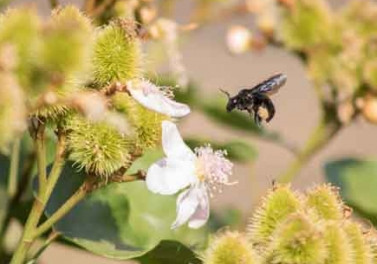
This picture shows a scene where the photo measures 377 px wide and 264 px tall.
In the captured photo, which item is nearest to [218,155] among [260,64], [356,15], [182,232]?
[182,232]

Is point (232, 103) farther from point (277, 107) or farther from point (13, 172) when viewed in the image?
point (277, 107)

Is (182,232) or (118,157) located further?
(182,232)

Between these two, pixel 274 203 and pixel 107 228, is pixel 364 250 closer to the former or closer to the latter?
pixel 274 203

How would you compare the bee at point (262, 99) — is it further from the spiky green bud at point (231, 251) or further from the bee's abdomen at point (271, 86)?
the spiky green bud at point (231, 251)

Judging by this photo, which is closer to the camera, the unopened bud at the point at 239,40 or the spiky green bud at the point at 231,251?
the spiky green bud at the point at 231,251

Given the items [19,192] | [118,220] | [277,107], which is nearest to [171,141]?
[118,220]

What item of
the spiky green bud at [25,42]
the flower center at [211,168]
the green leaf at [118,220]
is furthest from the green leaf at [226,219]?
the spiky green bud at [25,42]
